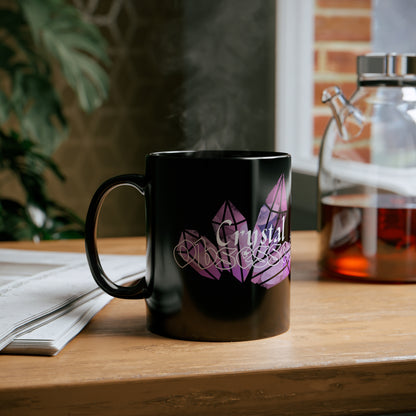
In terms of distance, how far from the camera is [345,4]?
5.50 feet

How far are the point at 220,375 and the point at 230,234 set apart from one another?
105 millimetres

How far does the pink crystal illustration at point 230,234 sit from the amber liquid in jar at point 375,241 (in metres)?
0.24

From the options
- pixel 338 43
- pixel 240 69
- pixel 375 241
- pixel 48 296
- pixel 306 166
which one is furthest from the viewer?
pixel 240 69

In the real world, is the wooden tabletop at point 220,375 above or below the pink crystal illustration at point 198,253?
below

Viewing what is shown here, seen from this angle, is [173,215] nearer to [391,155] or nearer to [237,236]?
[237,236]

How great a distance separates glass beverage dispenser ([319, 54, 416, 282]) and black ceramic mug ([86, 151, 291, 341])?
204 mm

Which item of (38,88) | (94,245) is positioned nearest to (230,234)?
(94,245)

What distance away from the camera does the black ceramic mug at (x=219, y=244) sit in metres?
0.46

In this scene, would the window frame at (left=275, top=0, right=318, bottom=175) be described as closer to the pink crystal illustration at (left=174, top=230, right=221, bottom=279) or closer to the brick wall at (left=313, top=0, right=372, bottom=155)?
the brick wall at (left=313, top=0, right=372, bottom=155)

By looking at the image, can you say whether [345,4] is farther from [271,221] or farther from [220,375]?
[220,375]

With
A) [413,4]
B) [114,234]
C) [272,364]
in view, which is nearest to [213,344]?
[272,364]

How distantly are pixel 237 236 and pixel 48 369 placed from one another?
16cm

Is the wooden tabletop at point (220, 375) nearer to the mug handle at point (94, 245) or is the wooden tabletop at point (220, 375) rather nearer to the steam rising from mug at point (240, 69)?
the mug handle at point (94, 245)

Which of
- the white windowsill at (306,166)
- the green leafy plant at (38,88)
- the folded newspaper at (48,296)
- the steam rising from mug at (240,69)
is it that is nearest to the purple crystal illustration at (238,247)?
the folded newspaper at (48,296)
